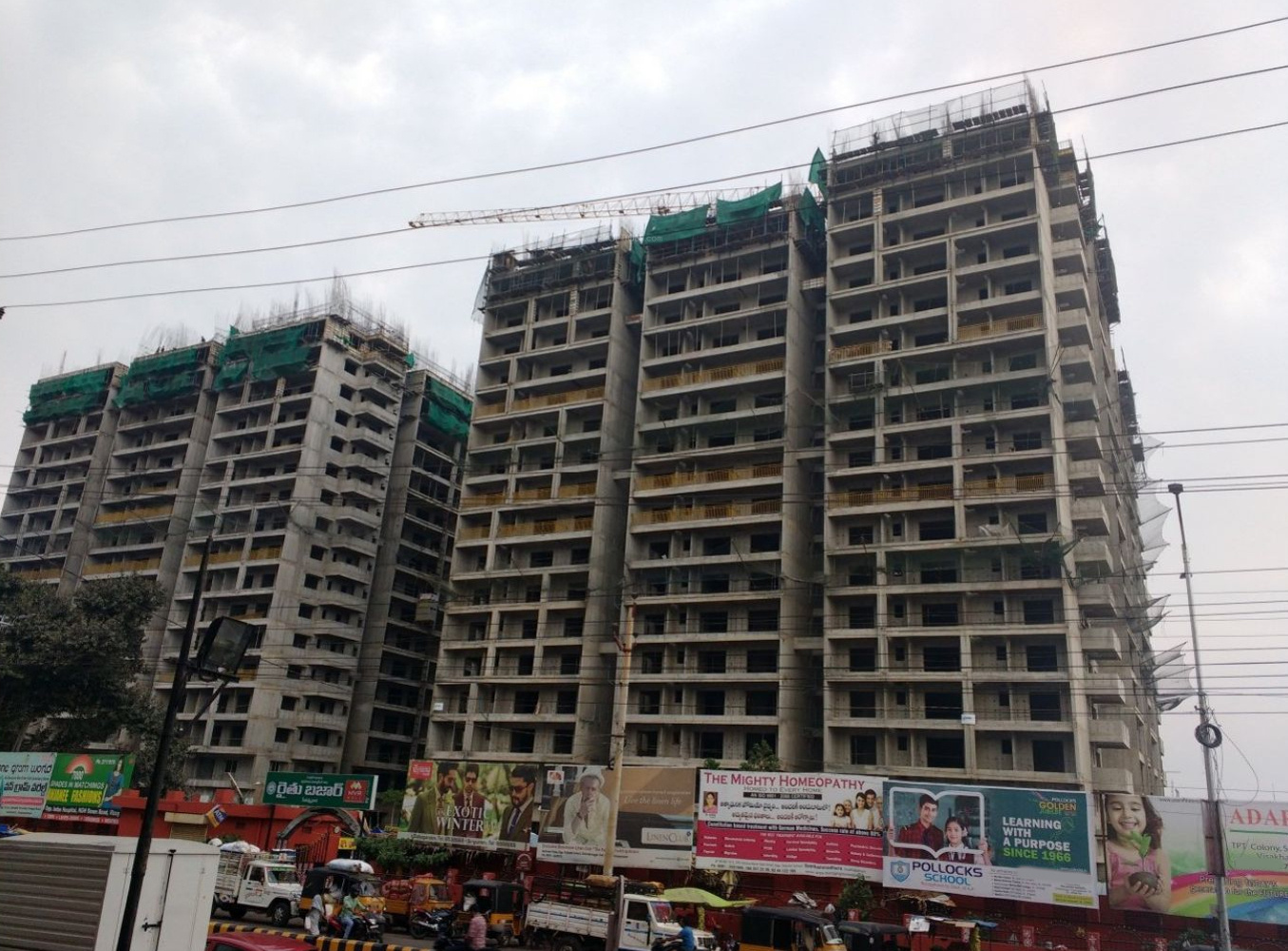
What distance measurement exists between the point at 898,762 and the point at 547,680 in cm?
2403

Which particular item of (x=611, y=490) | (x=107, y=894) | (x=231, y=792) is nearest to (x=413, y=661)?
(x=611, y=490)

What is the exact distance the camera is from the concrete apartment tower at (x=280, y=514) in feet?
253

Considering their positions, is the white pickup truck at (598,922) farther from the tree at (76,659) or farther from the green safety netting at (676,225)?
the green safety netting at (676,225)

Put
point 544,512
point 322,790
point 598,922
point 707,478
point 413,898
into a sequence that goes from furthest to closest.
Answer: point 544,512 < point 707,478 < point 322,790 < point 413,898 < point 598,922

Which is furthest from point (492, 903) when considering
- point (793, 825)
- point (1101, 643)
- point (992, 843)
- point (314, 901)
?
point (1101, 643)

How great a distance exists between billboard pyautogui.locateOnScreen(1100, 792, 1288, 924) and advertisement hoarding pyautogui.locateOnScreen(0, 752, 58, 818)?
155 feet

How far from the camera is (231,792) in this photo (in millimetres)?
50062

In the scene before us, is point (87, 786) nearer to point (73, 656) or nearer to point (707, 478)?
point (73, 656)

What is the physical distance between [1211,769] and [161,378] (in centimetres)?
9093

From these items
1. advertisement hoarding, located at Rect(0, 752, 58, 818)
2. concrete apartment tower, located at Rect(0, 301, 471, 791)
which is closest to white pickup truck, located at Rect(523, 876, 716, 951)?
advertisement hoarding, located at Rect(0, 752, 58, 818)

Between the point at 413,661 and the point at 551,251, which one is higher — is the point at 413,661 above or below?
below

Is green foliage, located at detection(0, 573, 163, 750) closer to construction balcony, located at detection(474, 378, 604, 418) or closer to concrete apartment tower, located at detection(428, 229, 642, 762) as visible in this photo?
concrete apartment tower, located at detection(428, 229, 642, 762)

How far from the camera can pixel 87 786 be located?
4688 centimetres

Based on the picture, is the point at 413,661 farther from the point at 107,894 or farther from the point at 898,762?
the point at 107,894
